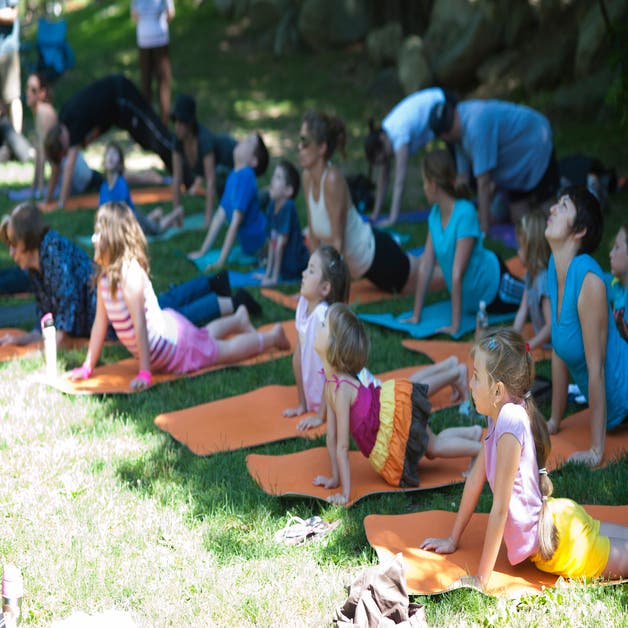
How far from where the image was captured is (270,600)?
10.8ft

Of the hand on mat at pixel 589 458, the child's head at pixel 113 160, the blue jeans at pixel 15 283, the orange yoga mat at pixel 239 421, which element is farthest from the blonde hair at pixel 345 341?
the child's head at pixel 113 160

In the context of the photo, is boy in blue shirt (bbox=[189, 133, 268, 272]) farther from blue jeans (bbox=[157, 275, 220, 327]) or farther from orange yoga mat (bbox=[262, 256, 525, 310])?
blue jeans (bbox=[157, 275, 220, 327])

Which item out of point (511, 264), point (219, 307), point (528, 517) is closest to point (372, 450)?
point (528, 517)

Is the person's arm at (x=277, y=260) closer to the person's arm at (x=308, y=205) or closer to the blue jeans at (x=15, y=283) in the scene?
the person's arm at (x=308, y=205)

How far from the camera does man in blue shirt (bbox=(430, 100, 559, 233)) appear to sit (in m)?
7.70

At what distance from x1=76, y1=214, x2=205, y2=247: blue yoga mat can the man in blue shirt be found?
2.33 metres

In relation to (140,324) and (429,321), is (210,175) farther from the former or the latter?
Answer: (140,324)

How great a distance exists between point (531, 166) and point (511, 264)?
1.19m

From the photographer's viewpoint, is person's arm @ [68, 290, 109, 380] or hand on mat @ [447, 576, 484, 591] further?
person's arm @ [68, 290, 109, 380]

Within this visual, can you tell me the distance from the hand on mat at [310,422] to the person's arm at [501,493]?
1.55m

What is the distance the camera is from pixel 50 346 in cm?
531

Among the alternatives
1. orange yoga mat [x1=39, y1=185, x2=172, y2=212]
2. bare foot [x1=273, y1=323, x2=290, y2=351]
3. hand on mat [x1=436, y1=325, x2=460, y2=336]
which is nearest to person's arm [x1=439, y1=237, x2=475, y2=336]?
hand on mat [x1=436, y1=325, x2=460, y2=336]

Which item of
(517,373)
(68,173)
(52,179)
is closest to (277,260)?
(68,173)

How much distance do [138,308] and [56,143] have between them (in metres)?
4.22
